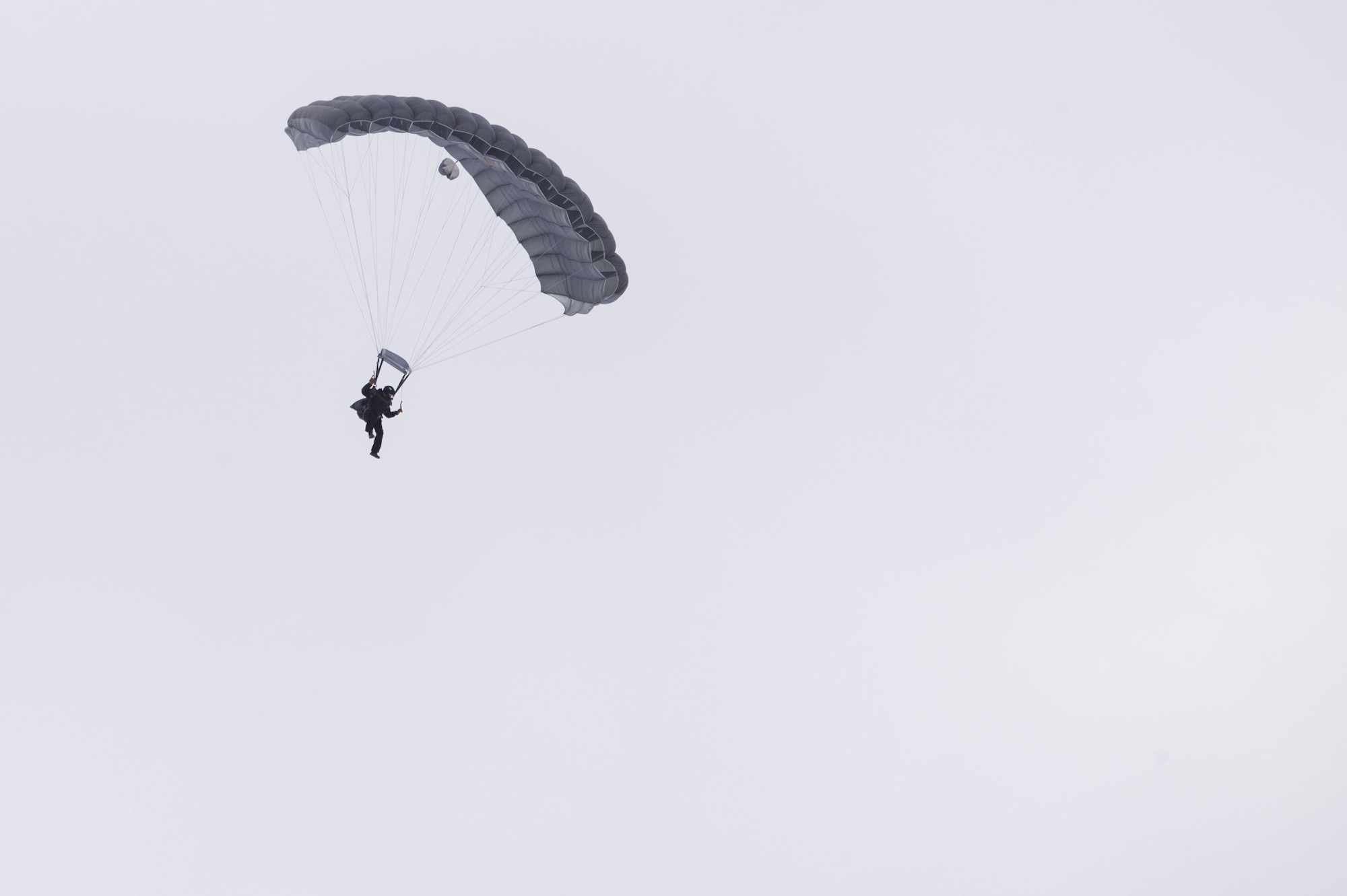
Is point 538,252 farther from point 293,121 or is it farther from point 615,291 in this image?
point 293,121

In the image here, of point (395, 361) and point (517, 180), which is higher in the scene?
point (517, 180)

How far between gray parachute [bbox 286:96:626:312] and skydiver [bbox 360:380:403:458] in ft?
13.9

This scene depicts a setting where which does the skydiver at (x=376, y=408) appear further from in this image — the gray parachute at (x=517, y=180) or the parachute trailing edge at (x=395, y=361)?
the gray parachute at (x=517, y=180)

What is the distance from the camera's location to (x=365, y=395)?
32031mm

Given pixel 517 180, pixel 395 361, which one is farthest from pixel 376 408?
pixel 517 180

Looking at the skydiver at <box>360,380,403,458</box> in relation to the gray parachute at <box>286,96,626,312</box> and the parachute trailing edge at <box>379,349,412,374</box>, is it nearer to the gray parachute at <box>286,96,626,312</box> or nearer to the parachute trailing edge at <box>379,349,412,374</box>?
the parachute trailing edge at <box>379,349,412,374</box>

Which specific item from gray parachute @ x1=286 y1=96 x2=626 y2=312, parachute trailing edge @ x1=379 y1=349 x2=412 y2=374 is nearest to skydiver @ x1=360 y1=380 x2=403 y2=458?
parachute trailing edge @ x1=379 y1=349 x2=412 y2=374

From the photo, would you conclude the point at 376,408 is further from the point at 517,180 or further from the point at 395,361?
the point at 517,180

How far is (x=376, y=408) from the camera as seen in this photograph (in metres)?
31.8

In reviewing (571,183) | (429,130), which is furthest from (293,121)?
(571,183)

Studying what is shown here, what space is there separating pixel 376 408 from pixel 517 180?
18.5 ft

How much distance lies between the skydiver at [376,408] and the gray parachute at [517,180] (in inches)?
167

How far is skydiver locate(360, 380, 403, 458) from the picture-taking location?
31.7 meters

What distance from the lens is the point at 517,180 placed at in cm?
3053
